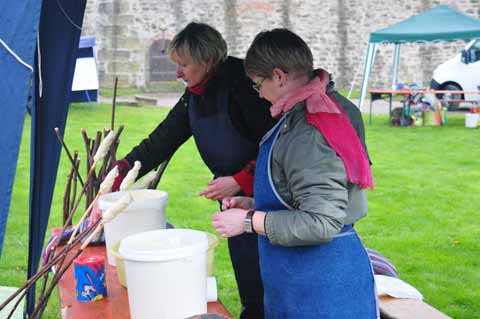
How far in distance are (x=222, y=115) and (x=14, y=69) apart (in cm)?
99

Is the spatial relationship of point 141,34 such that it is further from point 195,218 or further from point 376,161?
point 195,218

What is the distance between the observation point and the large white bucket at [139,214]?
7.23ft

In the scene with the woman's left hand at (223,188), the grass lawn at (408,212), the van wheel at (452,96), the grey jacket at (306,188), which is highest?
the grey jacket at (306,188)

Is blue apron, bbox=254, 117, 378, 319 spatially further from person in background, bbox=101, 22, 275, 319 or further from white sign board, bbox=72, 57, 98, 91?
white sign board, bbox=72, 57, 98, 91

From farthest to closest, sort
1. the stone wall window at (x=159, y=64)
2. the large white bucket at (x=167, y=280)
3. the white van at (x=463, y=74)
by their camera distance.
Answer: the stone wall window at (x=159, y=64), the white van at (x=463, y=74), the large white bucket at (x=167, y=280)

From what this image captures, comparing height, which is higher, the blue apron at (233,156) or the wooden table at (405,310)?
the blue apron at (233,156)

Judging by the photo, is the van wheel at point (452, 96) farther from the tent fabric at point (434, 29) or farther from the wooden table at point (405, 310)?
the wooden table at point (405, 310)

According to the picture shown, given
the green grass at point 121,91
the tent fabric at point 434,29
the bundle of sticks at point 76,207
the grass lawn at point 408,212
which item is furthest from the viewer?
the green grass at point 121,91

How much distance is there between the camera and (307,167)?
1781 millimetres

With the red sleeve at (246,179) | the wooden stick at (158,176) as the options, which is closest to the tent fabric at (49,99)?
the wooden stick at (158,176)

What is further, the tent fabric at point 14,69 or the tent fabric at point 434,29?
the tent fabric at point 434,29

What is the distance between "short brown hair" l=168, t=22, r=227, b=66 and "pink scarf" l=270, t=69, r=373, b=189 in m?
0.63

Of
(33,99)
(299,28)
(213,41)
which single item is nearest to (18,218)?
(33,99)

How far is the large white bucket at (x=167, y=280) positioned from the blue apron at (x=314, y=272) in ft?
0.98
